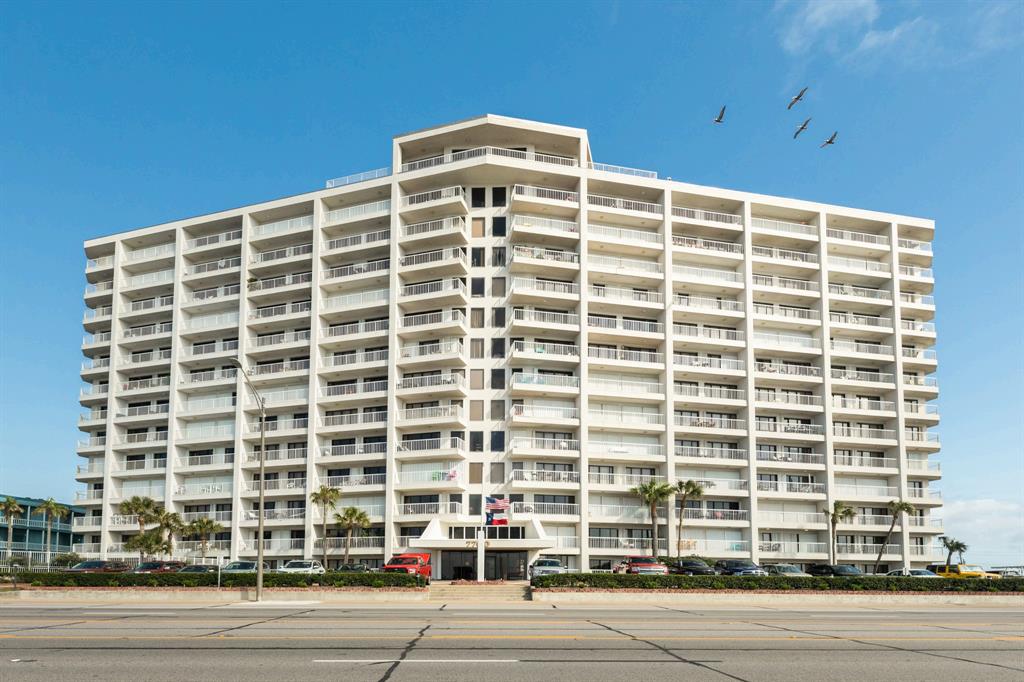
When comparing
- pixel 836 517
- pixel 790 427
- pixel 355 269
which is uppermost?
pixel 355 269

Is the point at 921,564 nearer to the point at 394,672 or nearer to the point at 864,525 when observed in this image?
the point at 864,525

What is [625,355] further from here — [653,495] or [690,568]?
[690,568]

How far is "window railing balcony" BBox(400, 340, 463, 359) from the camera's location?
70812 mm

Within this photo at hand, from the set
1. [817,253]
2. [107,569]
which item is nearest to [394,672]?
[107,569]

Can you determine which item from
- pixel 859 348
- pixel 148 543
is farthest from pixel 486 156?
pixel 148 543

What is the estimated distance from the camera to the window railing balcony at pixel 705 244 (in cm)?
7775

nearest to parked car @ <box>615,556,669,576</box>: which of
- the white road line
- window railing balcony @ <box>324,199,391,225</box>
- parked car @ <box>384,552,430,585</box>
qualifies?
parked car @ <box>384,552,430,585</box>

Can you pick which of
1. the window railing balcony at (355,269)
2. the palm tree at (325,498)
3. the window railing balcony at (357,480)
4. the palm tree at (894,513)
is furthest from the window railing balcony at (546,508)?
the palm tree at (894,513)

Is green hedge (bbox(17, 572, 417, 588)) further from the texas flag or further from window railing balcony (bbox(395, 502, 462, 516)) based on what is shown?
window railing balcony (bbox(395, 502, 462, 516))

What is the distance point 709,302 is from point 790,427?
1322 cm

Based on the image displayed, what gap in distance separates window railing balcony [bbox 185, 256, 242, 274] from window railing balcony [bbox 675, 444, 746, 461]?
44010 millimetres

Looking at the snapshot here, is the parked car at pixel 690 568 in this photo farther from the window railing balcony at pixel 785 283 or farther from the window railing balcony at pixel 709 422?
the window railing balcony at pixel 785 283

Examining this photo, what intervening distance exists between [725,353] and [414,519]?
102 feet

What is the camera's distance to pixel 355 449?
73.4 m
